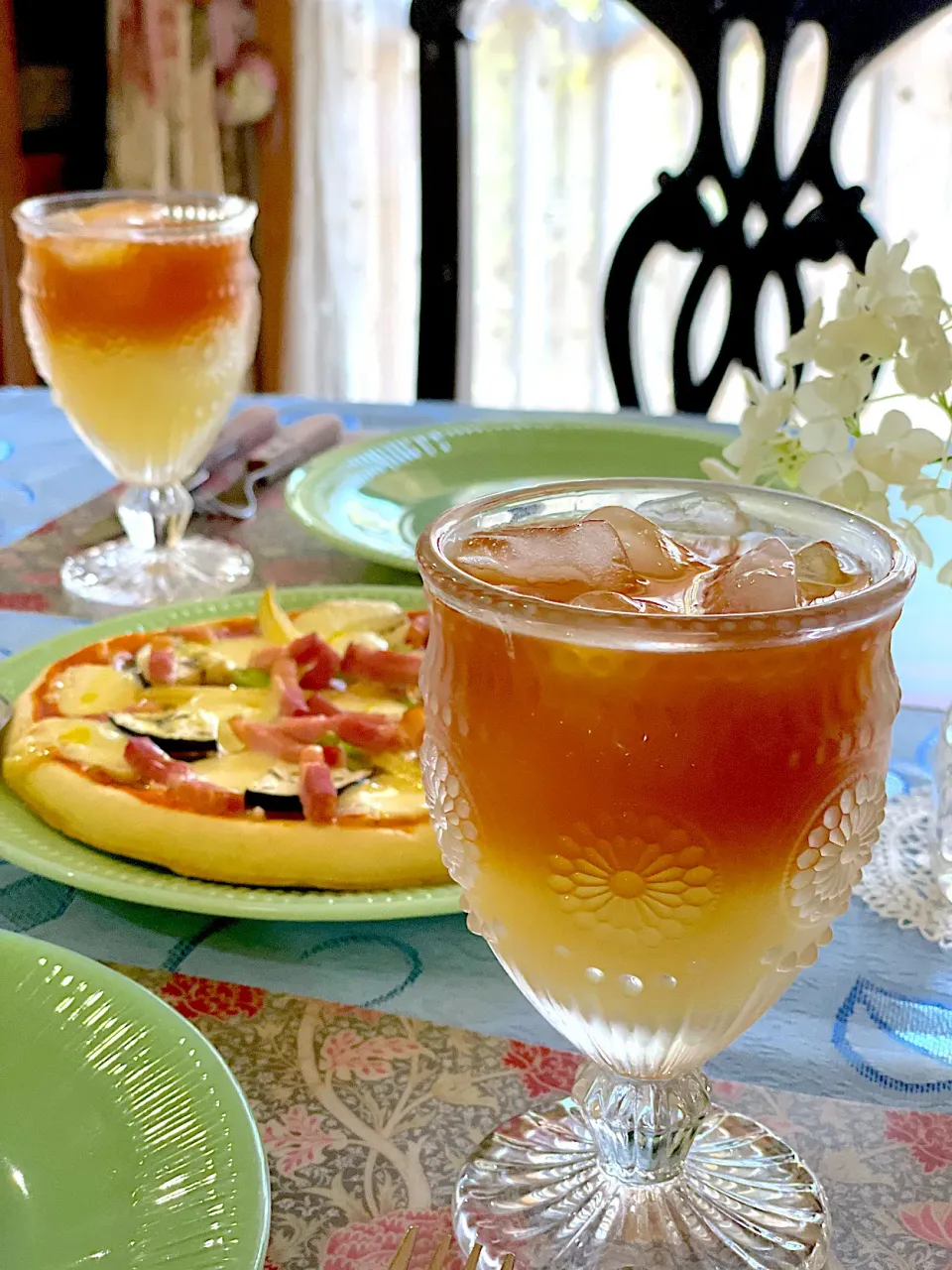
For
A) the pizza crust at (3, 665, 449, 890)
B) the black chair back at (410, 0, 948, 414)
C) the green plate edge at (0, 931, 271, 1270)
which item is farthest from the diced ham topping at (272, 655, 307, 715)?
the black chair back at (410, 0, 948, 414)

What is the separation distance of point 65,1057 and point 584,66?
3228mm

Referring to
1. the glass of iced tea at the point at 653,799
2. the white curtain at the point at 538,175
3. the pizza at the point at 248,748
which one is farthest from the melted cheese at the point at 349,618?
the white curtain at the point at 538,175

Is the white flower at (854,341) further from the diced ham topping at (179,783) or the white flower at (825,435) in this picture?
the diced ham topping at (179,783)

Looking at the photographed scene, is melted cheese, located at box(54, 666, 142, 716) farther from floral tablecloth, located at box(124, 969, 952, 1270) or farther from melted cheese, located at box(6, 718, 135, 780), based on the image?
floral tablecloth, located at box(124, 969, 952, 1270)

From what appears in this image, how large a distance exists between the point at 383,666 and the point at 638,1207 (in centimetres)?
44

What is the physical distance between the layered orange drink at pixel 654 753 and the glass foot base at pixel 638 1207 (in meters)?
0.06

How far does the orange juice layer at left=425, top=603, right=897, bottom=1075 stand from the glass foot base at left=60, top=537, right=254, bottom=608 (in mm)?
696

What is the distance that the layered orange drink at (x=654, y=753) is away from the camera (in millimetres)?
473

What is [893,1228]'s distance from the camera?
1.80 feet

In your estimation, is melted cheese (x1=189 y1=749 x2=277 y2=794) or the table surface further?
melted cheese (x1=189 y1=749 x2=277 y2=794)

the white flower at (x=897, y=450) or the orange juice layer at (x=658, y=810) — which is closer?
the orange juice layer at (x=658, y=810)

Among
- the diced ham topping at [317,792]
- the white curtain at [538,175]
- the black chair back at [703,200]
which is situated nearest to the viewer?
the diced ham topping at [317,792]

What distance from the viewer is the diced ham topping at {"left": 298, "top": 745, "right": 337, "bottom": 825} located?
0.75 meters

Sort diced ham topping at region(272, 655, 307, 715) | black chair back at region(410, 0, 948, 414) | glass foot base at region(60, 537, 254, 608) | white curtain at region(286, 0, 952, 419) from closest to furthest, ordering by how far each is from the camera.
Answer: diced ham topping at region(272, 655, 307, 715)
glass foot base at region(60, 537, 254, 608)
black chair back at region(410, 0, 948, 414)
white curtain at region(286, 0, 952, 419)
